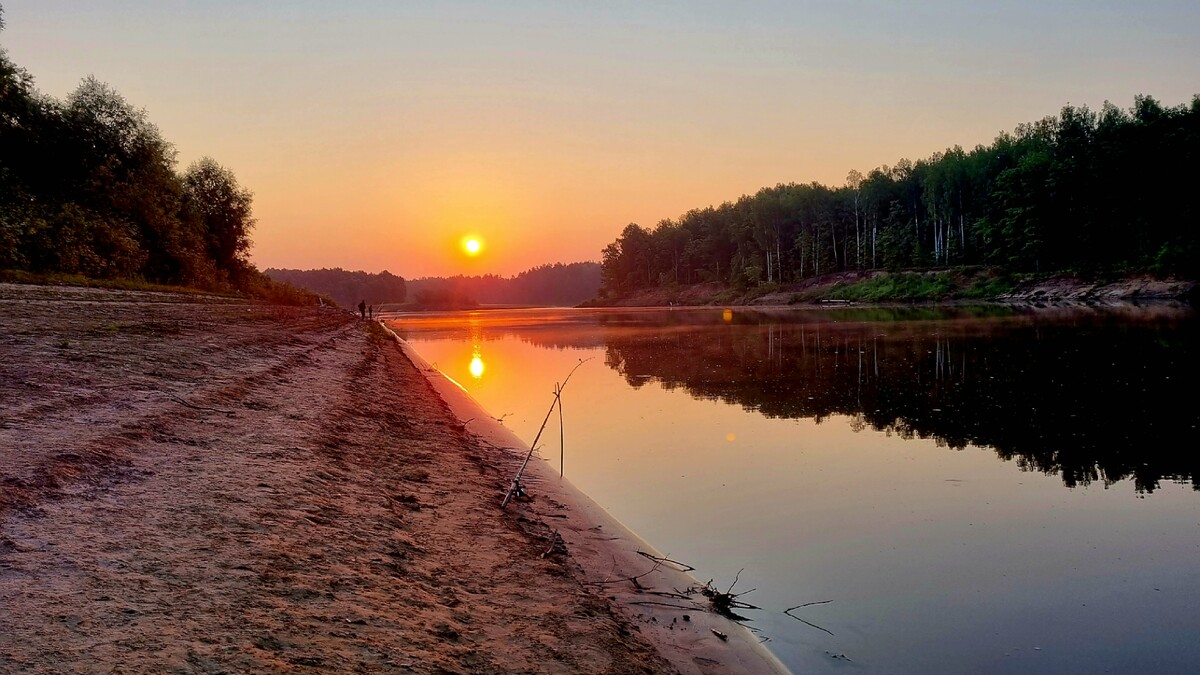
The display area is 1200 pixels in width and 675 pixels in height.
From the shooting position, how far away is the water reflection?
392 inches

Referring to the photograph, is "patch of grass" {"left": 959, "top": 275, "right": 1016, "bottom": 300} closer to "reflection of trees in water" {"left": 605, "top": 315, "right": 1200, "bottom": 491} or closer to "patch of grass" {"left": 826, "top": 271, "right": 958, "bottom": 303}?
"patch of grass" {"left": 826, "top": 271, "right": 958, "bottom": 303}

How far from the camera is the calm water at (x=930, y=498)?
5035mm

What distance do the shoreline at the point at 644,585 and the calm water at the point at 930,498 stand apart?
1.04 feet

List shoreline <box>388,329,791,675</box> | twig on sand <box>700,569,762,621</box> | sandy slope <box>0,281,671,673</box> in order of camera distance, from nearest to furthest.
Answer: sandy slope <box>0,281,671,673</box> < shoreline <box>388,329,791,675</box> < twig on sand <box>700,569,762,621</box>

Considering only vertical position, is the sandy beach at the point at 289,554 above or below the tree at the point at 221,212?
below

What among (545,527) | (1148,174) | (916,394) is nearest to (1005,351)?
(916,394)

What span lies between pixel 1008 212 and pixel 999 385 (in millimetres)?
67444

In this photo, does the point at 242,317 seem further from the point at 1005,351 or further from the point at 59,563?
the point at 1005,351

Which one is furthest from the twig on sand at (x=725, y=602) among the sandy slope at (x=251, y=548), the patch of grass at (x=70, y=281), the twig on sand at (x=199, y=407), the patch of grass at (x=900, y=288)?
the patch of grass at (x=900, y=288)

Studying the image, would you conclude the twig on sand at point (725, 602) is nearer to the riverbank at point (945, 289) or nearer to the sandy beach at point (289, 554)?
the sandy beach at point (289, 554)

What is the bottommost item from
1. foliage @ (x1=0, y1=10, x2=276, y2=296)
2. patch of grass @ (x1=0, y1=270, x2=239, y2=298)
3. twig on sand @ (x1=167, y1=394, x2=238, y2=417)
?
twig on sand @ (x1=167, y1=394, x2=238, y2=417)

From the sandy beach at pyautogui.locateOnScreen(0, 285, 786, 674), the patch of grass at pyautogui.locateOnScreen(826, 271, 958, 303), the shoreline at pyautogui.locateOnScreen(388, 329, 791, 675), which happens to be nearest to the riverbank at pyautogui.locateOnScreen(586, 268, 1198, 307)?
the patch of grass at pyautogui.locateOnScreen(826, 271, 958, 303)

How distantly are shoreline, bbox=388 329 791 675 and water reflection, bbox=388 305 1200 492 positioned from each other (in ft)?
19.1

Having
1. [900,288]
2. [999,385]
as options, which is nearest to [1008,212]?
[900,288]
